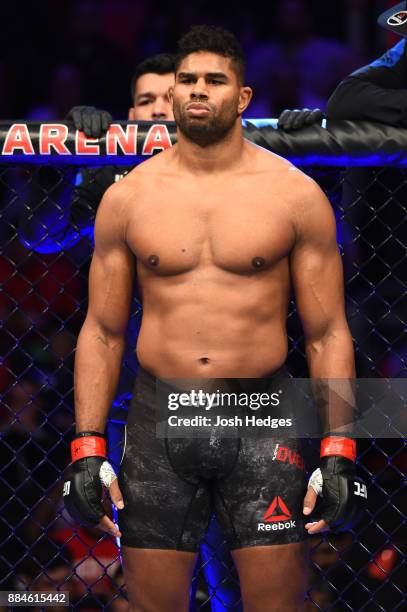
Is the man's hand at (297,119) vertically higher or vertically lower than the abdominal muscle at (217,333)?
higher

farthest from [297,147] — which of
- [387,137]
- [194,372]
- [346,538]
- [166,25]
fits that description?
[166,25]

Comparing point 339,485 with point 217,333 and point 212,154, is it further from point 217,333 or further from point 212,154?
point 212,154

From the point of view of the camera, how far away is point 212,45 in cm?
257

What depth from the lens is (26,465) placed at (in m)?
3.73

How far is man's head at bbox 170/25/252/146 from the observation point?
8.31 ft

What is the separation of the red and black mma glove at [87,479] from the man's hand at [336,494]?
1.59ft

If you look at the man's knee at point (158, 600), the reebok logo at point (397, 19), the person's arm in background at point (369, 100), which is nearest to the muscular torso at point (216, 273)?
the person's arm in background at point (369, 100)

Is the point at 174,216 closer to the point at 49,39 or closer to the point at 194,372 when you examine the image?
the point at 194,372

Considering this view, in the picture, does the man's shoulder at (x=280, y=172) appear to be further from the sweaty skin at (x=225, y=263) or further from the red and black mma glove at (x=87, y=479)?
the red and black mma glove at (x=87, y=479)

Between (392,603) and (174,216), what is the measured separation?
1.41 meters

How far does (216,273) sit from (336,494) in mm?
590

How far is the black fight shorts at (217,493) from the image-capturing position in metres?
2.53

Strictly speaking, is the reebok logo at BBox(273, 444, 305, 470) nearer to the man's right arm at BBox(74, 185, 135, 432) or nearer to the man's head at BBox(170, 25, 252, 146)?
the man's right arm at BBox(74, 185, 135, 432)
